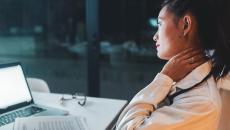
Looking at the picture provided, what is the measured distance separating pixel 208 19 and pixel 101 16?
1.97 metres

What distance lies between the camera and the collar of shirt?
1115 millimetres

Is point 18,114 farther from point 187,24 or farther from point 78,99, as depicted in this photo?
point 187,24

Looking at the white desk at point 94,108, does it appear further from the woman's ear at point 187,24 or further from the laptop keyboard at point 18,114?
the woman's ear at point 187,24

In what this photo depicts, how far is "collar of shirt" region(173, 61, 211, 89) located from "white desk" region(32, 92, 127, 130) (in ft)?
1.55

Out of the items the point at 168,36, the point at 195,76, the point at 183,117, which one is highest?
the point at 168,36

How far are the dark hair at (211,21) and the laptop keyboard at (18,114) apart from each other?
2.86 feet

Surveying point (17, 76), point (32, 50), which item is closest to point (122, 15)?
point (32, 50)

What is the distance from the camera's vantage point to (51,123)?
141cm

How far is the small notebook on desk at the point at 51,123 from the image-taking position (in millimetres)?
1362

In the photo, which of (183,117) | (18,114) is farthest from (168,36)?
(18,114)

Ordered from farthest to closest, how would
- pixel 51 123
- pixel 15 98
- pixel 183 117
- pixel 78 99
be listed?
pixel 78 99 < pixel 15 98 < pixel 51 123 < pixel 183 117

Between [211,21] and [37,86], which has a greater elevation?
[211,21]

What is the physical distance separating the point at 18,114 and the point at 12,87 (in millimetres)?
178

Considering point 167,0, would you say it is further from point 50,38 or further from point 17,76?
point 50,38
